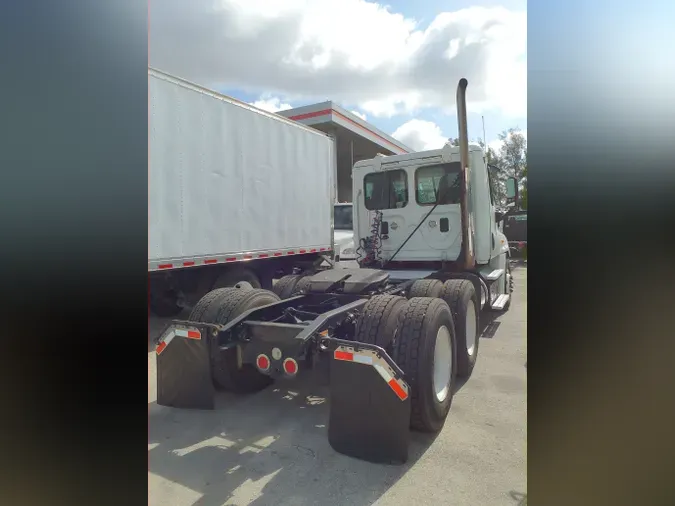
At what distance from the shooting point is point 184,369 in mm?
3668

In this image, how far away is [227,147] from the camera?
6.75 m

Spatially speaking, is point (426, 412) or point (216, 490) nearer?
point (216, 490)

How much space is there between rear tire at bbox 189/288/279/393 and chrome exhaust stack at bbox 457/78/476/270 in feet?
8.35

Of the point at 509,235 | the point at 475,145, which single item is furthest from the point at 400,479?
the point at 509,235

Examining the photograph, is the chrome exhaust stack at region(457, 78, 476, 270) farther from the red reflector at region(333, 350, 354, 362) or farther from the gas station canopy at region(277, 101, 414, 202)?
the gas station canopy at region(277, 101, 414, 202)

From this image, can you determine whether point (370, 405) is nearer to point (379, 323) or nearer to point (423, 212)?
point (379, 323)

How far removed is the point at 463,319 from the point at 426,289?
0.51 m

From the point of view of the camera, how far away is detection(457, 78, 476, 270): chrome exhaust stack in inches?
175

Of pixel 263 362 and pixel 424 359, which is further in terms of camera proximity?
pixel 263 362

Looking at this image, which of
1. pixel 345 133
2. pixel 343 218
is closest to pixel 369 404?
pixel 343 218

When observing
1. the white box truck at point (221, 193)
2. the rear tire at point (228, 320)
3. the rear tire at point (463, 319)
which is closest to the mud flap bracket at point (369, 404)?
the rear tire at point (228, 320)

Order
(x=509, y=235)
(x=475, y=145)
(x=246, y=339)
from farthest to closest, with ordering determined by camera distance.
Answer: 1. (x=509, y=235)
2. (x=475, y=145)
3. (x=246, y=339)
